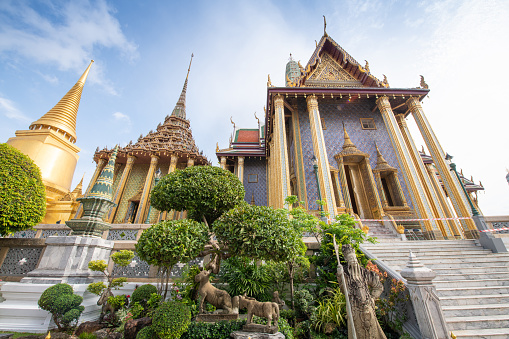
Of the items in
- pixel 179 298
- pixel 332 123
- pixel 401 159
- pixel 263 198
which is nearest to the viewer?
pixel 179 298

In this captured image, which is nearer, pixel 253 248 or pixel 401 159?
pixel 253 248

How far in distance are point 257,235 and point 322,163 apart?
6066mm

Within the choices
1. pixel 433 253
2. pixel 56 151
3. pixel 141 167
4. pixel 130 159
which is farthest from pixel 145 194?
pixel 433 253

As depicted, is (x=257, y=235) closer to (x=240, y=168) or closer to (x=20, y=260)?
(x=20, y=260)

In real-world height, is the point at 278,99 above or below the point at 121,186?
above

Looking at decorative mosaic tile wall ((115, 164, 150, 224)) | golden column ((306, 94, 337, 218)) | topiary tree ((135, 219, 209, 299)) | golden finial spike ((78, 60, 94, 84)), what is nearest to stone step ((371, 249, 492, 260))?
golden column ((306, 94, 337, 218))

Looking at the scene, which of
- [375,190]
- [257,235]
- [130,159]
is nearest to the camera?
[257,235]

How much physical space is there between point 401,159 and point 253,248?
29.3ft

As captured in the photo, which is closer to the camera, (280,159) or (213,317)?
(213,317)

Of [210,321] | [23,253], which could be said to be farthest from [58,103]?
[210,321]

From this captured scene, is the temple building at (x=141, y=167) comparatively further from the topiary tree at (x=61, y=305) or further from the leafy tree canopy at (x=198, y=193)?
the topiary tree at (x=61, y=305)

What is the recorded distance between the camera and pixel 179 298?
4160 mm

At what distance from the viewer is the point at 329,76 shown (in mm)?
12469

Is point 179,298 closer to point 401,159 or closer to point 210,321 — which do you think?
point 210,321
